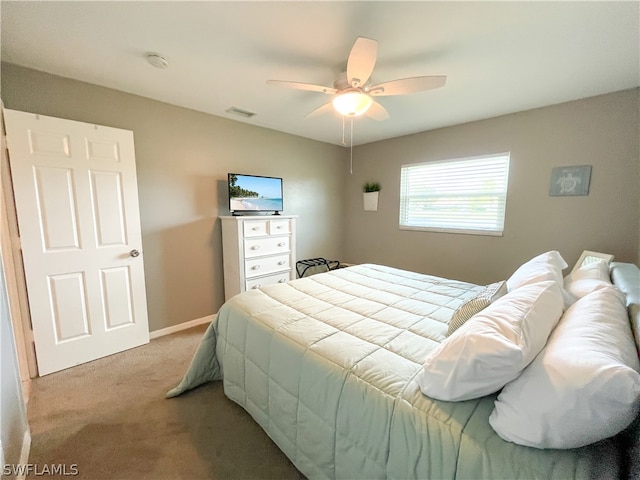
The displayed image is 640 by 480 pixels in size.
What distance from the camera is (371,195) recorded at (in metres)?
4.26

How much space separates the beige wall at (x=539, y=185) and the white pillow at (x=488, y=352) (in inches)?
93.4

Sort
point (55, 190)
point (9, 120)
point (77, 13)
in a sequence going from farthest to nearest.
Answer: point (55, 190) → point (9, 120) → point (77, 13)

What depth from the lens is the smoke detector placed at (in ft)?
6.07

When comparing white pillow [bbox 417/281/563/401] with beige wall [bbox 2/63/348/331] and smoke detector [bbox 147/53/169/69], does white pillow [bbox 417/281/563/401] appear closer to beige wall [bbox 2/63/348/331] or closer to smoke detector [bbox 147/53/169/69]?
smoke detector [bbox 147/53/169/69]

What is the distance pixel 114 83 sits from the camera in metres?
2.28

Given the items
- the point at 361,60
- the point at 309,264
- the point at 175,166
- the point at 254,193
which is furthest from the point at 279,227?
the point at 361,60

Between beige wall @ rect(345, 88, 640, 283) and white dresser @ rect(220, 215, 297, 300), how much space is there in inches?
68.7

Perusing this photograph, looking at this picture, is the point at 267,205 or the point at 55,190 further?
the point at 267,205

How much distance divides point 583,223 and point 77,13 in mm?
4350

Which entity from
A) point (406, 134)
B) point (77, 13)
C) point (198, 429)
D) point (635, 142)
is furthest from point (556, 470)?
point (406, 134)

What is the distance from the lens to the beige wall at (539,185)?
240cm

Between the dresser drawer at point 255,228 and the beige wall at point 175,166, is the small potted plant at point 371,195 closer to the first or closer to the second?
the beige wall at point 175,166

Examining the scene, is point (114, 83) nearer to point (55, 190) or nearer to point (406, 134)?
point (55, 190)

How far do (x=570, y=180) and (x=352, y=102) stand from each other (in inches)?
97.1
